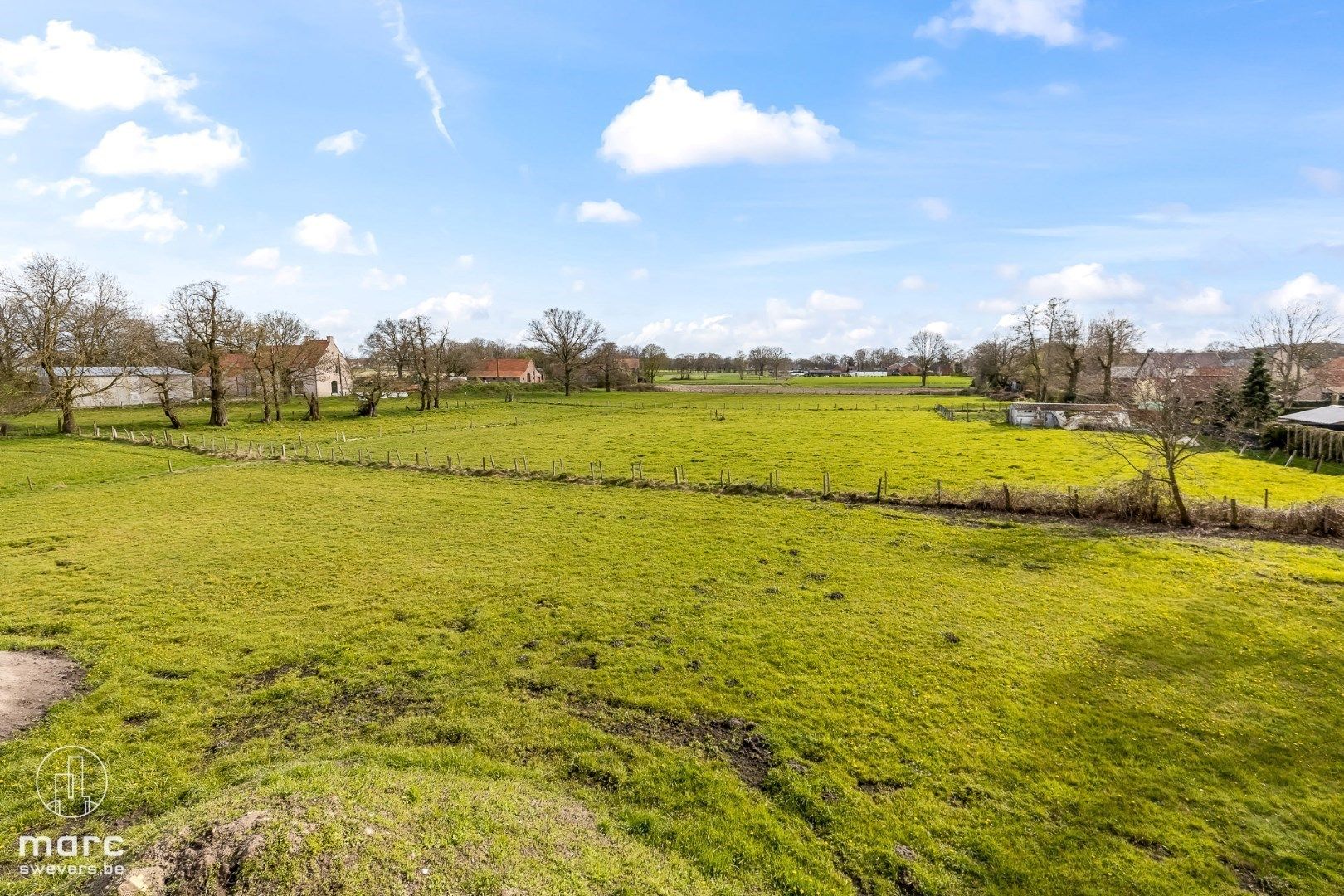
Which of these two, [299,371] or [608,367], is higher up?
[608,367]

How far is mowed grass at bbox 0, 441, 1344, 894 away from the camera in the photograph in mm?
6730

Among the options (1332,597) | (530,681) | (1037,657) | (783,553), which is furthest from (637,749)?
(1332,597)

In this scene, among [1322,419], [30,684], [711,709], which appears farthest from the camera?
[1322,419]

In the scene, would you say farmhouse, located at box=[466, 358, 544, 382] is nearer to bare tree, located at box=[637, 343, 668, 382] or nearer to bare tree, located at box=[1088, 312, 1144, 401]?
bare tree, located at box=[637, 343, 668, 382]

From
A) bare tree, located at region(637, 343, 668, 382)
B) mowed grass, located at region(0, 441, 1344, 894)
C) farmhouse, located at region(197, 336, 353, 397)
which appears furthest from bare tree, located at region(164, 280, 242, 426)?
bare tree, located at region(637, 343, 668, 382)

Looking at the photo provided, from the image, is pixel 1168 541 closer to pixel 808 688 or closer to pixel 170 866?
pixel 808 688

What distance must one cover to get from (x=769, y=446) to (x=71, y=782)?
3673 centimetres

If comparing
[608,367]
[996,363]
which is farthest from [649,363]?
[996,363]

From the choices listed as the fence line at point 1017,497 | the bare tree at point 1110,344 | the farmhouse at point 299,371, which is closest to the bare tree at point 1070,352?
the bare tree at point 1110,344

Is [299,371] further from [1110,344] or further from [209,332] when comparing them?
[1110,344]

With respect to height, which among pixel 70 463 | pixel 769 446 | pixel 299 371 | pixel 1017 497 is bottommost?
pixel 1017 497

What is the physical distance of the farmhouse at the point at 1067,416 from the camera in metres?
52.0

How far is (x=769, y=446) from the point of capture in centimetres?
4088

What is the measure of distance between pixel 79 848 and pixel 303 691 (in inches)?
153
